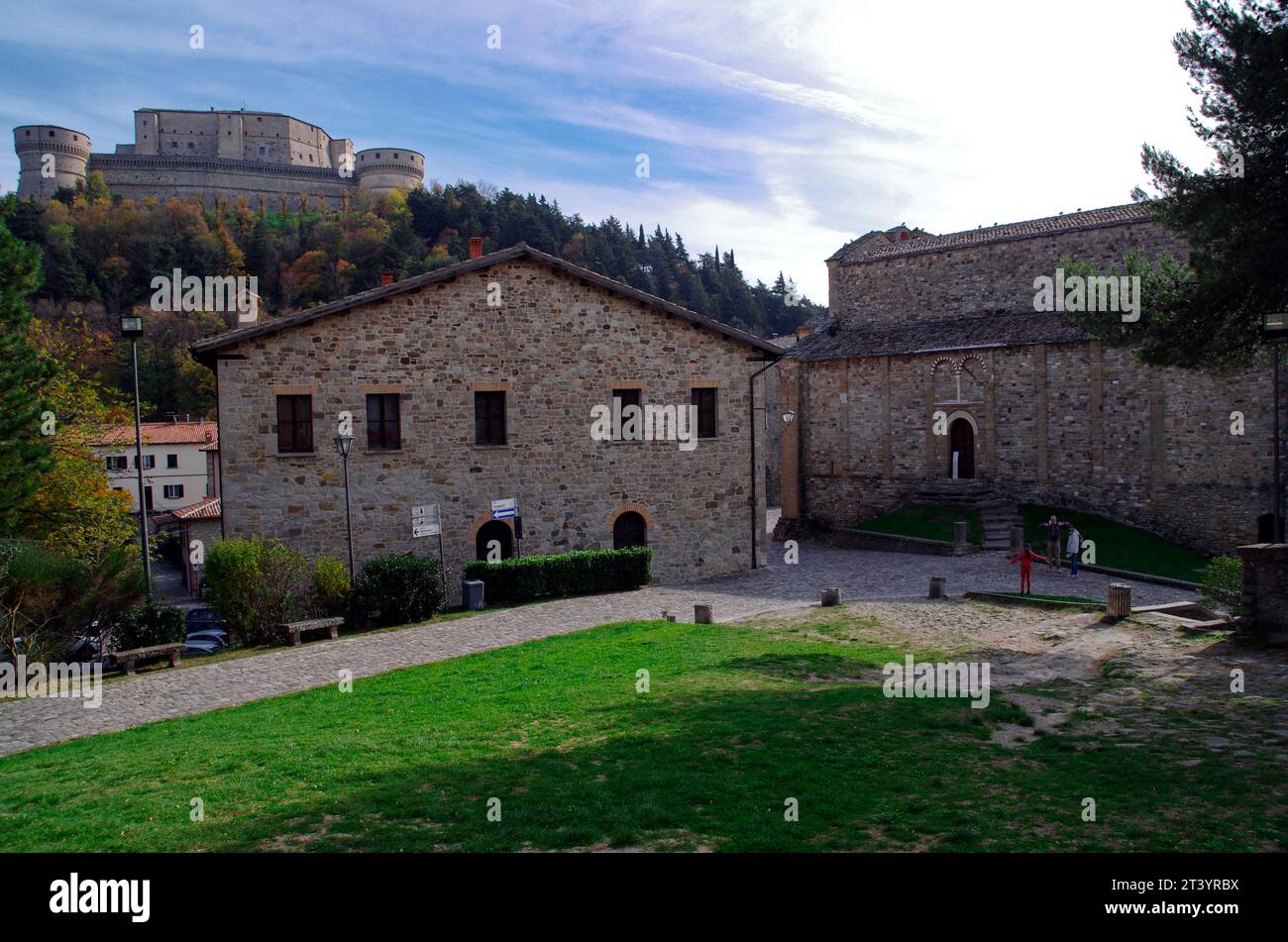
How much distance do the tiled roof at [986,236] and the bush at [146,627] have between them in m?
29.8

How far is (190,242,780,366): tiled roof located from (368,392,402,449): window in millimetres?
2271

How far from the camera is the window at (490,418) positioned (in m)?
22.2

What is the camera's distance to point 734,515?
24.9 meters

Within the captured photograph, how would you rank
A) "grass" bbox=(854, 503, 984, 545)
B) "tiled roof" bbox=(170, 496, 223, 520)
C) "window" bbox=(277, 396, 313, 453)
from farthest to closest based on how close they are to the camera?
"tiled roof" bbox=(170, 496, 223, 520)
"grass" bbox=(854, 503, 984, 545)
"window" bbox=(277, 396, 313, 453)

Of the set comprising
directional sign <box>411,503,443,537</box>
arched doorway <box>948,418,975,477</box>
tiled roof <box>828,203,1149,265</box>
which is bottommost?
directional sign <box>411,503,443,537</box>

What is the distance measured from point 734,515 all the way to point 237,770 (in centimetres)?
1794

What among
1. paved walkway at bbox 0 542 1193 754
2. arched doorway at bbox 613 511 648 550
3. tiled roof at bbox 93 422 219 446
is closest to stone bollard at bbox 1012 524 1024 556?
paved walkway at bbox 0 542 1193 754

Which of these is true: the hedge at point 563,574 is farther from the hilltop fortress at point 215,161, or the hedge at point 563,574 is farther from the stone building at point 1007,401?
the hilltop fortress at point 215,161

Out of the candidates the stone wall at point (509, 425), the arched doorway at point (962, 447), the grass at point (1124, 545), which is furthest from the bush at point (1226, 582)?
the arched doorway at point (962, 447)

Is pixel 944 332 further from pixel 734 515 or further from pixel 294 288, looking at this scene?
pixel 294 288

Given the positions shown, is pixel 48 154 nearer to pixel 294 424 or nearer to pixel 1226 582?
pixel 294 424

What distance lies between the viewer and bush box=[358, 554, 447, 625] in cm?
1820

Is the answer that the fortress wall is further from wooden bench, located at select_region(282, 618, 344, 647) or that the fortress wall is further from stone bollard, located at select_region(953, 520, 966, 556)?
stone bollard, located at select_region(953, 520, 966, 556)
